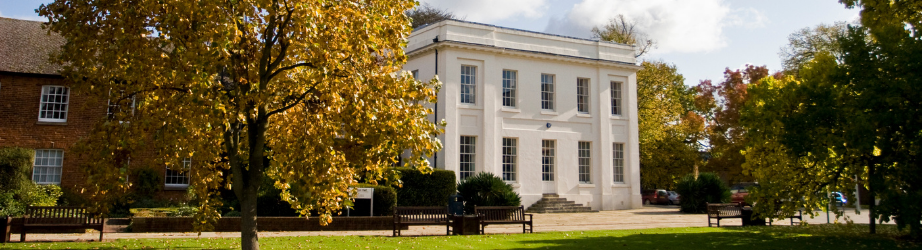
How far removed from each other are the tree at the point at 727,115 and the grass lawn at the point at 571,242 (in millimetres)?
25331

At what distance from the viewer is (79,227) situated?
1352cm

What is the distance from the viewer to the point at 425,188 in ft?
78.2

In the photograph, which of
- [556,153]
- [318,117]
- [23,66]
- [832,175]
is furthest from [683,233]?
[23,66]

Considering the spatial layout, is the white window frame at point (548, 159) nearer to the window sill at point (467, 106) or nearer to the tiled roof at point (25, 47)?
the window sill at point (467, 106)

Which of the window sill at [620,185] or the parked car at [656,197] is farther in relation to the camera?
the parked car at [656,197]

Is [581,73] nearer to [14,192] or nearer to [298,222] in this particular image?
[298,222]

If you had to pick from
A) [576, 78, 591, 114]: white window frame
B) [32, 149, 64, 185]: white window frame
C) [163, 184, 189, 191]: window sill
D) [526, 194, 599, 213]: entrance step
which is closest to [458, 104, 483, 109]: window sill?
[526, 194, 599, 213]: entrance step

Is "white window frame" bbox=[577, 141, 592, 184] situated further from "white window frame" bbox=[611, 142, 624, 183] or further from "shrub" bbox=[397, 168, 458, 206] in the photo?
"shrub" bbox=[397, 168, 458, 206]

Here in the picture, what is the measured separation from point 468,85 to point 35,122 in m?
15.8

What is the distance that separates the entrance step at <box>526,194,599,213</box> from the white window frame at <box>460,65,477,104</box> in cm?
493

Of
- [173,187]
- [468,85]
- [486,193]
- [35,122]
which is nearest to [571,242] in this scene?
[486,193]

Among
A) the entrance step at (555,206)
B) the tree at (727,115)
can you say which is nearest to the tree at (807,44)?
the tree at (727,115)

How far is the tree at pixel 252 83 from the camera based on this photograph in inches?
325

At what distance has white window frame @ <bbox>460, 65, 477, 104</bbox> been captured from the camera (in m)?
27.2
